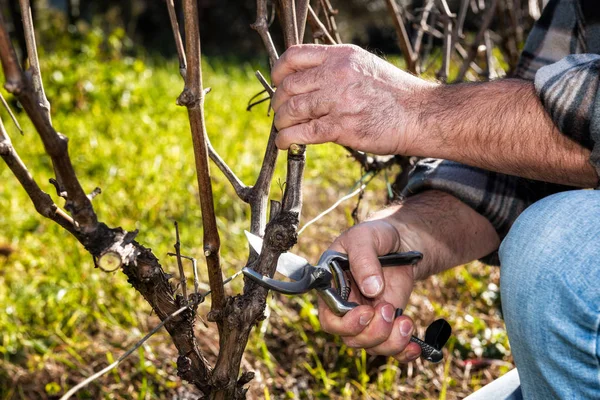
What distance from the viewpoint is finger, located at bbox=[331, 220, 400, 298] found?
116cm

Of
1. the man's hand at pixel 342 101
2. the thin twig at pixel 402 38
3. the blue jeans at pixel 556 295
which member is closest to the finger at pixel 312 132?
the man's hand at pixel 342 101

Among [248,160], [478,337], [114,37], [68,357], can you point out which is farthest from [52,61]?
[478,337]

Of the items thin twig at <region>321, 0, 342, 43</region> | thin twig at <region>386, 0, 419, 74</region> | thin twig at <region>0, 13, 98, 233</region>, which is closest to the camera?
thin twig at <region>0, 13, 98, 233</region>

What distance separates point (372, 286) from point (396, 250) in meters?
0.20

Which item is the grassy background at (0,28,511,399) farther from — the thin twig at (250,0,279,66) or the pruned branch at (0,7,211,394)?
the thin twig at (250,0,279,66)

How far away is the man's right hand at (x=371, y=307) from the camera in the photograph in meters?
1.13

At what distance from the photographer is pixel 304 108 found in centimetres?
107

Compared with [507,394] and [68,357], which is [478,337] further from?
[68,357]

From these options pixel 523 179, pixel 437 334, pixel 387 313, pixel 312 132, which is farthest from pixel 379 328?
pixel 523 179

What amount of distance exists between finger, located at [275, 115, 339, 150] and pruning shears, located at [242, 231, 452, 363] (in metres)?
0.17

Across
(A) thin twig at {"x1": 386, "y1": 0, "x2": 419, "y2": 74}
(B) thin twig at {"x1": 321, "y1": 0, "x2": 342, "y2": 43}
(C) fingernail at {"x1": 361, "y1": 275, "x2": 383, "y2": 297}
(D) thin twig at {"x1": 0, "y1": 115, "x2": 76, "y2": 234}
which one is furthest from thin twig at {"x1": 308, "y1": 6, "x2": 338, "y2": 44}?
(D) thin twig at {"x1": 0, "y1": 115, "x2": 76, "y2": 234}

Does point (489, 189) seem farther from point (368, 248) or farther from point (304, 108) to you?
point (304, 108)

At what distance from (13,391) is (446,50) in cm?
151

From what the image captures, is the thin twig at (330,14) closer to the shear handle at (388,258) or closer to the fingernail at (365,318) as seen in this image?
the shear handle at (388,258)
